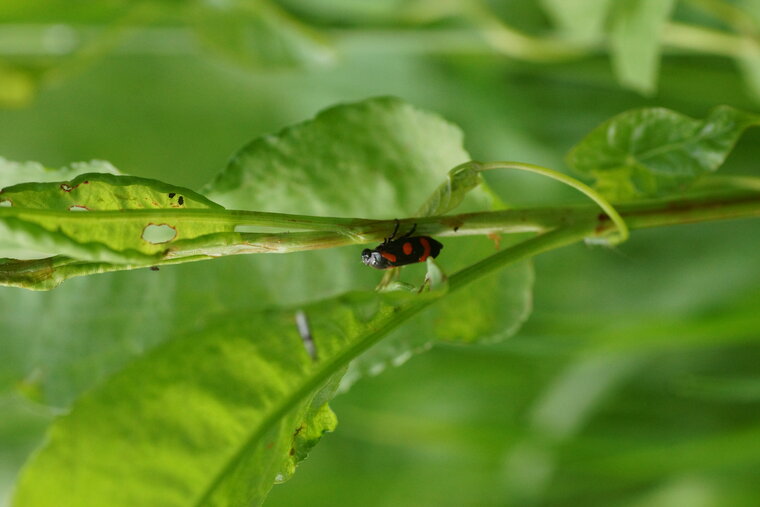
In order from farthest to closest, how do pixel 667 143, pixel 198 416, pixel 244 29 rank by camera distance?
1. pixel 244 29
2. pixel 667 143
3. pixel 198 416

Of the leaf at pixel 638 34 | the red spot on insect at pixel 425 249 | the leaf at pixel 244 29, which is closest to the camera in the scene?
the red spot on insect at pixel 425 249

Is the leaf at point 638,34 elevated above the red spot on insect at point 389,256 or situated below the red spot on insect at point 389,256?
above

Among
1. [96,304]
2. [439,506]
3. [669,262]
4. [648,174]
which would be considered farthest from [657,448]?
[96,304]

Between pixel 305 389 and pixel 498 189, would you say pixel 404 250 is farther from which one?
pixel 498 189

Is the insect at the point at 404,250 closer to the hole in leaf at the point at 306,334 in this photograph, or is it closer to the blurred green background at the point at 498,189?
the hole in leaf at the point at 306,334

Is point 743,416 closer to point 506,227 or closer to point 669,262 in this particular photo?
point 669,262

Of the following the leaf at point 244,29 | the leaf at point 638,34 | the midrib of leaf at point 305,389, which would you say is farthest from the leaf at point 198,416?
the leaf at point 244,29

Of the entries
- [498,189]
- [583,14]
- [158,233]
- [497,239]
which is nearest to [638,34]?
[583,14]

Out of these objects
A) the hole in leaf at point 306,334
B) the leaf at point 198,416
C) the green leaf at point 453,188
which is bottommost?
the leaf at point 198,416
